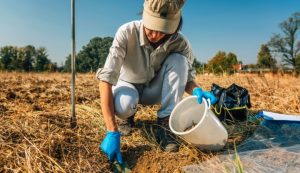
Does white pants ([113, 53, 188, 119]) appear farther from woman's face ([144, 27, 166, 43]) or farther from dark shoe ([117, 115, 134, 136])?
woman's face ([144, 27, 166, 43])

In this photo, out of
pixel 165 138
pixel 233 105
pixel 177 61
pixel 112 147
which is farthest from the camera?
pixel 233 105

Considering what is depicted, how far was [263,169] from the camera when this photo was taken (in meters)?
1.45

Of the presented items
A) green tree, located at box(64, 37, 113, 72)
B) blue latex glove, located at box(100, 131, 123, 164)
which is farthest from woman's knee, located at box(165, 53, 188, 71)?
green tree, located at box(64, 37, 113, 72)

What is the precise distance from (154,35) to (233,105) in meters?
0.98

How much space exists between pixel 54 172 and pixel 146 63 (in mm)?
893

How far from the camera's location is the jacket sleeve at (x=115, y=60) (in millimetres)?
1711

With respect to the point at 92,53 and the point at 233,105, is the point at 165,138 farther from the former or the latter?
the point at 92,53

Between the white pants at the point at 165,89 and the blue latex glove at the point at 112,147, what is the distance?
29 centimetres

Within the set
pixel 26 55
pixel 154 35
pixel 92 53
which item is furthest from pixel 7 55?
pixel 154 35

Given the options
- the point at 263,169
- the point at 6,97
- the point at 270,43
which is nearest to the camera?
the point at 263,169

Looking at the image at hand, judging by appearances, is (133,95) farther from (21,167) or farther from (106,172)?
(21,167)

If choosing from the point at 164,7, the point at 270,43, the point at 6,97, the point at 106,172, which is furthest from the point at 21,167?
the point at 270,43

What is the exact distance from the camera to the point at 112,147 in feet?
5.21

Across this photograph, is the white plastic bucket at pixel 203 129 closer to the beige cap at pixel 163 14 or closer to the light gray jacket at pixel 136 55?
the light gray jacket at pixel 136 55
